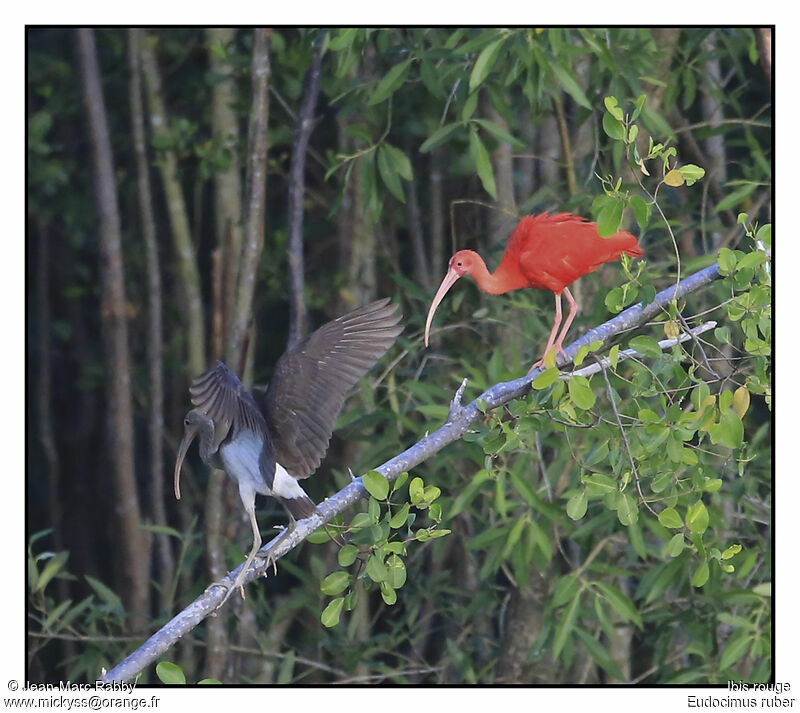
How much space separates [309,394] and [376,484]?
1.38ft

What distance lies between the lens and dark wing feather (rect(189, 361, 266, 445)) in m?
1.95

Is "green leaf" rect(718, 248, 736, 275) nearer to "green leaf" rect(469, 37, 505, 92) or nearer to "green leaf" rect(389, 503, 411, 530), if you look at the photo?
"green leaf" rect(389, 503, 411, 530)

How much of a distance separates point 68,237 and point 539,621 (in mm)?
2792

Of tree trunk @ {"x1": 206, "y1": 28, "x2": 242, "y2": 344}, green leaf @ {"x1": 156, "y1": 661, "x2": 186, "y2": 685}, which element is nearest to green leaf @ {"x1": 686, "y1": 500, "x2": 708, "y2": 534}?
green leaf @ {"x1": 156, "y1": 661, "x2": 186, "y2": 685}

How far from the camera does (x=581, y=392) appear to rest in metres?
1.88

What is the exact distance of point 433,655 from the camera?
164 inches

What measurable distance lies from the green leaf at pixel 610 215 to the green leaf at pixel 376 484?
0.55m

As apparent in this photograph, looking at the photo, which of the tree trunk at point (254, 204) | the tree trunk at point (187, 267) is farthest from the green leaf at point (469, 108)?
the tree trunk at point (187, 267)

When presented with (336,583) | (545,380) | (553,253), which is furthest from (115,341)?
(545,380)

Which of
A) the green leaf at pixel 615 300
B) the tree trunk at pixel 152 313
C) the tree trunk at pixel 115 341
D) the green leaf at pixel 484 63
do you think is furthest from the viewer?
the tree trunk at pixel 152 313

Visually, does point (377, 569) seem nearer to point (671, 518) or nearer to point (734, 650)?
point (671, 518)

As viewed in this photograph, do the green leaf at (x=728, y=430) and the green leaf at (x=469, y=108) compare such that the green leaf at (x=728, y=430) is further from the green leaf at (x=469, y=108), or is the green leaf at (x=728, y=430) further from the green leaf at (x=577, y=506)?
the green leaf at (x=469, y=108)

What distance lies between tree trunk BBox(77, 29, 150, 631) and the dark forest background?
0.03ft

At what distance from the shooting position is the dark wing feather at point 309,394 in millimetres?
2289
